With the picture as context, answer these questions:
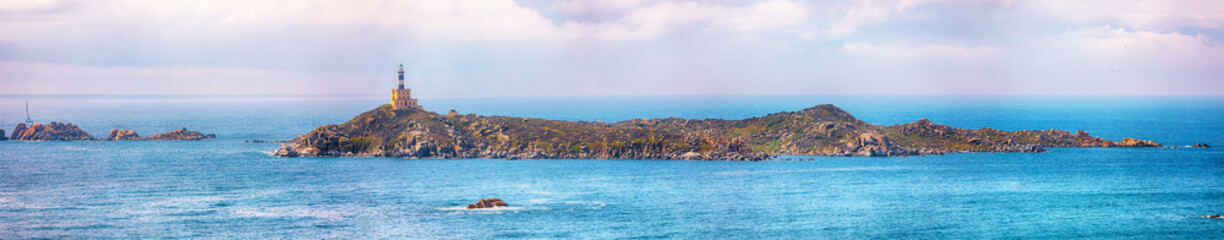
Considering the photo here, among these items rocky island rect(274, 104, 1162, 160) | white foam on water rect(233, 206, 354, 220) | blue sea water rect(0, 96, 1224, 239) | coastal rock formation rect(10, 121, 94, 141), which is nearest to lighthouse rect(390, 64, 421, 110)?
rocky island rect(274, 104, 1162, 160)

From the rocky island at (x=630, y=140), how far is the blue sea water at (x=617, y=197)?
6.27 metres

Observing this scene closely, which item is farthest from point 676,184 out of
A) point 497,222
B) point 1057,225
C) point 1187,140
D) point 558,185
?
point 1187,140

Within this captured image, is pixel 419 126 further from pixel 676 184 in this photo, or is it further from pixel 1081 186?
pixel 1081 186

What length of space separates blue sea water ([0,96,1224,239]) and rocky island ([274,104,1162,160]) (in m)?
6.27

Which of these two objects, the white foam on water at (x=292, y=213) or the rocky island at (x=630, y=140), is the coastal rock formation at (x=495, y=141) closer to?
the rocky island at (x=630, y=140)

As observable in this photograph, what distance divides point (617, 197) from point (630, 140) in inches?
2038

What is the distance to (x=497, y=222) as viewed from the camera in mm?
86875

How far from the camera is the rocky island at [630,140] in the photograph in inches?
6048

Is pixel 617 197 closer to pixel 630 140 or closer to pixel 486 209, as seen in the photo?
pixel 486 209

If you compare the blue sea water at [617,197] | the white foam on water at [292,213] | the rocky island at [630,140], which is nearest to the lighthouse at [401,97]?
the rocky island at [630,140]

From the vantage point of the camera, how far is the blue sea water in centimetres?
8481

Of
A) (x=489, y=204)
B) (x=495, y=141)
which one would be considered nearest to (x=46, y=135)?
(x=495, y=141)

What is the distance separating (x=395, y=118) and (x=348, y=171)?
37.9m

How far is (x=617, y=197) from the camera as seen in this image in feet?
342
